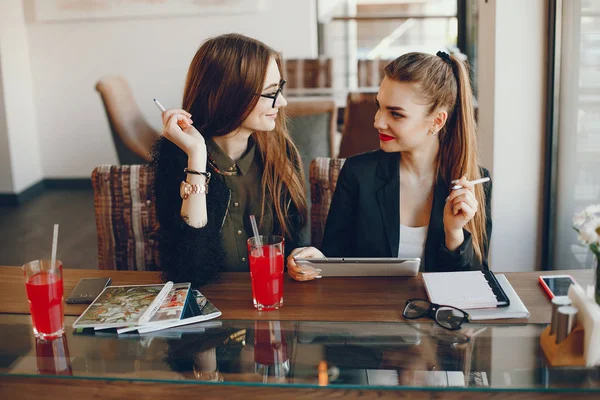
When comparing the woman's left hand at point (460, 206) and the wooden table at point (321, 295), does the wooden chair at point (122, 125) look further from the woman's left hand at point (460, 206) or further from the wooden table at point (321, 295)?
the woman's left hand at point (460, 206)

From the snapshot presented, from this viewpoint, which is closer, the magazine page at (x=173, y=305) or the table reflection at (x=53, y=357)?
the table reflection at (x=53, y=357)

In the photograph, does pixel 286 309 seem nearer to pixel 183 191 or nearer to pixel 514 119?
pixel 183 191

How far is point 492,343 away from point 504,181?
1.42m

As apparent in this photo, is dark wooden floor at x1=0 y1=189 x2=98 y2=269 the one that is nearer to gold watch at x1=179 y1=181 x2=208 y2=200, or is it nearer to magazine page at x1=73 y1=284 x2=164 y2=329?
gold watch at x1=179 y1=181 x2=208 y2=200

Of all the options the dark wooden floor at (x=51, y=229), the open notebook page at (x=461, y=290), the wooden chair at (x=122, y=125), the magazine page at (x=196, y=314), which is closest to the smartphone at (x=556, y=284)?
the open notebook page at (x=461, y=290)

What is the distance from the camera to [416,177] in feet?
6.23

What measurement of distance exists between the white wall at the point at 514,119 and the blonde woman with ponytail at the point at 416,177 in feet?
2.12

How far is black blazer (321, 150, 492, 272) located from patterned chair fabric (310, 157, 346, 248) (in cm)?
14

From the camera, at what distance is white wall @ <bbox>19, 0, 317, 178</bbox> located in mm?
5227

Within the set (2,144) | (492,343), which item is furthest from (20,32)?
(492,343)

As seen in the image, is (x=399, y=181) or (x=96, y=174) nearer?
(x=399, y=181)

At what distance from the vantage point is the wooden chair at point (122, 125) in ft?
13.6

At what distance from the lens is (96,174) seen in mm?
2105

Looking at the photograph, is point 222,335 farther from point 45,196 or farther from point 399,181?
point 45,196
